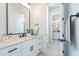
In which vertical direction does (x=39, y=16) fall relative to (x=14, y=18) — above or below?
above

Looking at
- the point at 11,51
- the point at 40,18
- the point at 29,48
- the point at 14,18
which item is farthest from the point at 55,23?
the point at 11,51

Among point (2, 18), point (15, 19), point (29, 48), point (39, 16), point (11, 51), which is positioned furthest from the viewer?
point (39, 16)

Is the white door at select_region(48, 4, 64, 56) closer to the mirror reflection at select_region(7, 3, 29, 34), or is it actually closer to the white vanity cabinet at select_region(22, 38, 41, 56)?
the white vanity cabinet at select_region(22, 38, 41, 56)

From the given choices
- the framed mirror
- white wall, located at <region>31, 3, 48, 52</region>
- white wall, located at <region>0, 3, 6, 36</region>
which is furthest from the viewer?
white wall, located at <region>31, 3, 48, 52</region>

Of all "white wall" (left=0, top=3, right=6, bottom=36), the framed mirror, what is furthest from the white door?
"white wall" (left=0, top=3, right=6, bottom=36)

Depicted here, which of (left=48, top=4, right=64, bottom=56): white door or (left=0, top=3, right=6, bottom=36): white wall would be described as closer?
(left=0, top=3, right=6, bottom=36): white wall

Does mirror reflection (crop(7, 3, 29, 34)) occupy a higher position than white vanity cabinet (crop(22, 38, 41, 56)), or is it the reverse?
mirror reflection (crop(7, 3, 29, 34))

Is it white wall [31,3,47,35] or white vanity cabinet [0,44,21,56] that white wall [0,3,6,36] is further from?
white wall [31,3,47,35]

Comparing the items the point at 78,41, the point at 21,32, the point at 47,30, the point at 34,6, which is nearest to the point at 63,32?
the point at 78,41

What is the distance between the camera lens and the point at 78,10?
169cm

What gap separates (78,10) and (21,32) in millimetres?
1749

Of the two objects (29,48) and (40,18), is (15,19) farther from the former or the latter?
(40,18)

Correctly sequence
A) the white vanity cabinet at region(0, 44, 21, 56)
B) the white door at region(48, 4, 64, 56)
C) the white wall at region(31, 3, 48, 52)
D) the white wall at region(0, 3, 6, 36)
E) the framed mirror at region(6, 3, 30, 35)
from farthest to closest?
the white wall at region(31, 3, 48, 52)
the white door at region(48, 4, 64, 56)
the framed mirror at region(6, 3, 30, 35)
the white wall at region(0, 3, 6, 36)
the white vanity cabinet at region(0, 44, 21, 56)

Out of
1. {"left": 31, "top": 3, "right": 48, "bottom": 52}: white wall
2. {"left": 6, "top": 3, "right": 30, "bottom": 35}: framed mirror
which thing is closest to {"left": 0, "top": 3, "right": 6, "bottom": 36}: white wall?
{"left": 6, "top": 3, "right": 30, "bottom": 35}: framed mirror
